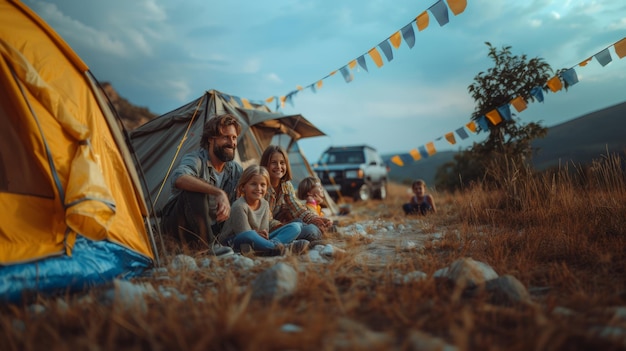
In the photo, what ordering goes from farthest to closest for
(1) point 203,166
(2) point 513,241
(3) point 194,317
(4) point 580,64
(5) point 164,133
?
(4) point 580,64 → (5) point 164,133 → (1) point 203,166 → (2) point 513,241 → (3) point 194,317

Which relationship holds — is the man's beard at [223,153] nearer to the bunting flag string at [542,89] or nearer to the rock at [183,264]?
the rock at [183,264]

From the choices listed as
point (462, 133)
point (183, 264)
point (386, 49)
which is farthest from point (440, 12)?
point (183, 264)

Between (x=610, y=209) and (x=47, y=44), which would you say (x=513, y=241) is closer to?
(x=610, y=209)

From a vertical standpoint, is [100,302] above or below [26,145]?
below

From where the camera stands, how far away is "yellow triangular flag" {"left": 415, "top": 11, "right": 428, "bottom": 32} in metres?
6.01

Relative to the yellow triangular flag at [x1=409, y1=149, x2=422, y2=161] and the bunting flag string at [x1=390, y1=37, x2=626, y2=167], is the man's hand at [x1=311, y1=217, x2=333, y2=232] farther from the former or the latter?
the yellow triangular flag at [x1=409, y1=149, x2=422, y2=161]

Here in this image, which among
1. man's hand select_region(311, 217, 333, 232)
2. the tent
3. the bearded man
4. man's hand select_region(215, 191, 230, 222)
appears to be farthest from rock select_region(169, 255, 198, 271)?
man's hand select_region(311, 217, 333, 232)

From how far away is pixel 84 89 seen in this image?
2.73 meters

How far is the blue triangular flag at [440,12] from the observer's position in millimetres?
5699

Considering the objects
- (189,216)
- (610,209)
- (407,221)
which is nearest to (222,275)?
(189,216)

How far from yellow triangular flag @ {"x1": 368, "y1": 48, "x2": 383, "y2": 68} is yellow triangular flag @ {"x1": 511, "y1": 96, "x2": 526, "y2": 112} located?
8.07ft

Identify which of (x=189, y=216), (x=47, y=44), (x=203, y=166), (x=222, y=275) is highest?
(x=47, y=44)

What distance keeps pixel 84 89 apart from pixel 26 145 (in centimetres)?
56

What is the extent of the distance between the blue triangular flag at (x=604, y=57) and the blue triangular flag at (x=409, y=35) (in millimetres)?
2918
